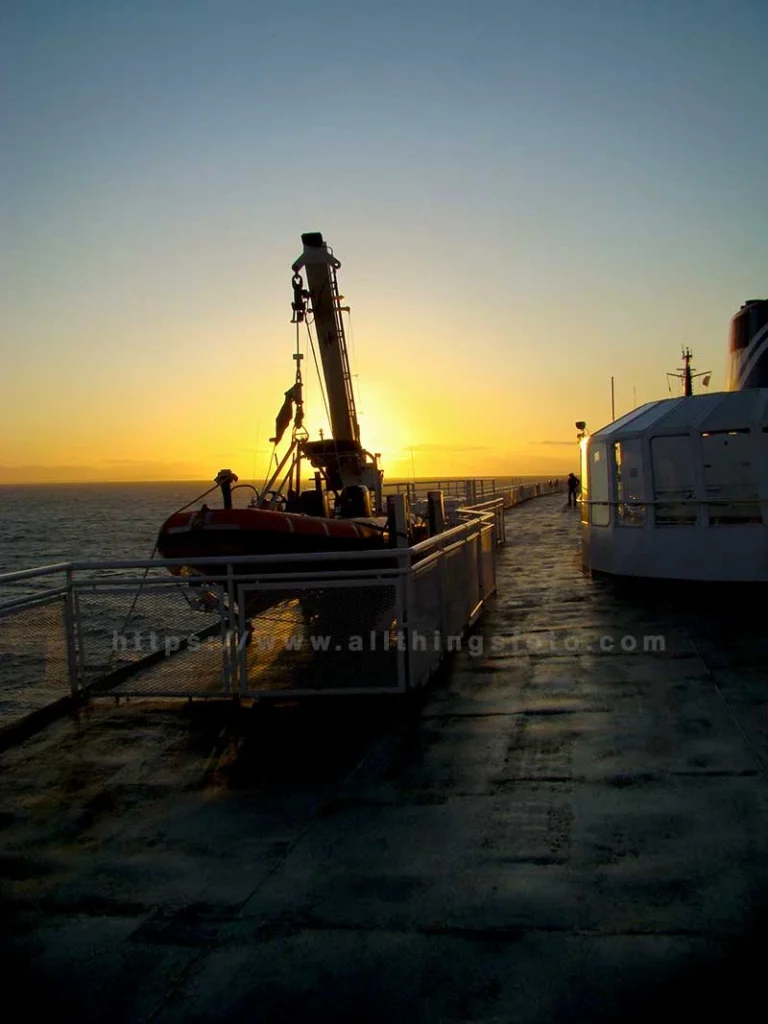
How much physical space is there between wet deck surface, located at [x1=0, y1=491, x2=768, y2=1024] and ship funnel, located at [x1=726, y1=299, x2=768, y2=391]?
8325 mm

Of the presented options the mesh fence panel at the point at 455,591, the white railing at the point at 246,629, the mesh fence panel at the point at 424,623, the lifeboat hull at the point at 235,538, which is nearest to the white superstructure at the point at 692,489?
the mesh fence panel at the point at 455,591

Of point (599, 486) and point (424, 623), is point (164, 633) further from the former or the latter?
point (599, 486)

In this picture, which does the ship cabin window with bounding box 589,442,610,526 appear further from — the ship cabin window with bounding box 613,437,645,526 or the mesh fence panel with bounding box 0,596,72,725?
the mesh fence panel with bounding box 0,596,72,725

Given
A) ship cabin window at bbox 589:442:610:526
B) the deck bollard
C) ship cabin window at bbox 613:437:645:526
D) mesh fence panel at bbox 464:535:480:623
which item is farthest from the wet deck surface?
ship cabin window at bbox 589:442:610:526

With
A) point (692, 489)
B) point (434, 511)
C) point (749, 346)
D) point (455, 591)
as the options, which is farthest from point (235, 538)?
point (749, 346)

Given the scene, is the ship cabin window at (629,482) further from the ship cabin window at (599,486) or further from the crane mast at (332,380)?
the crane mast at (332,380)

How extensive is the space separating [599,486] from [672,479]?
1521 millimetres

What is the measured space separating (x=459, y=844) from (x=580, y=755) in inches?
63.3

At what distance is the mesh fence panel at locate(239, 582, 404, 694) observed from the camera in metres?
6.83

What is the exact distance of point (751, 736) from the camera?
231 inches

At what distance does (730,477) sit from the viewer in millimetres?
12945

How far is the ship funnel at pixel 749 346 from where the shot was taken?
1446cm

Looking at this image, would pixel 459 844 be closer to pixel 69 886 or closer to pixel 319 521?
pixel 69 886

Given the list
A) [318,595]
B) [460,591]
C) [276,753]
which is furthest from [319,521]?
[276,753]
